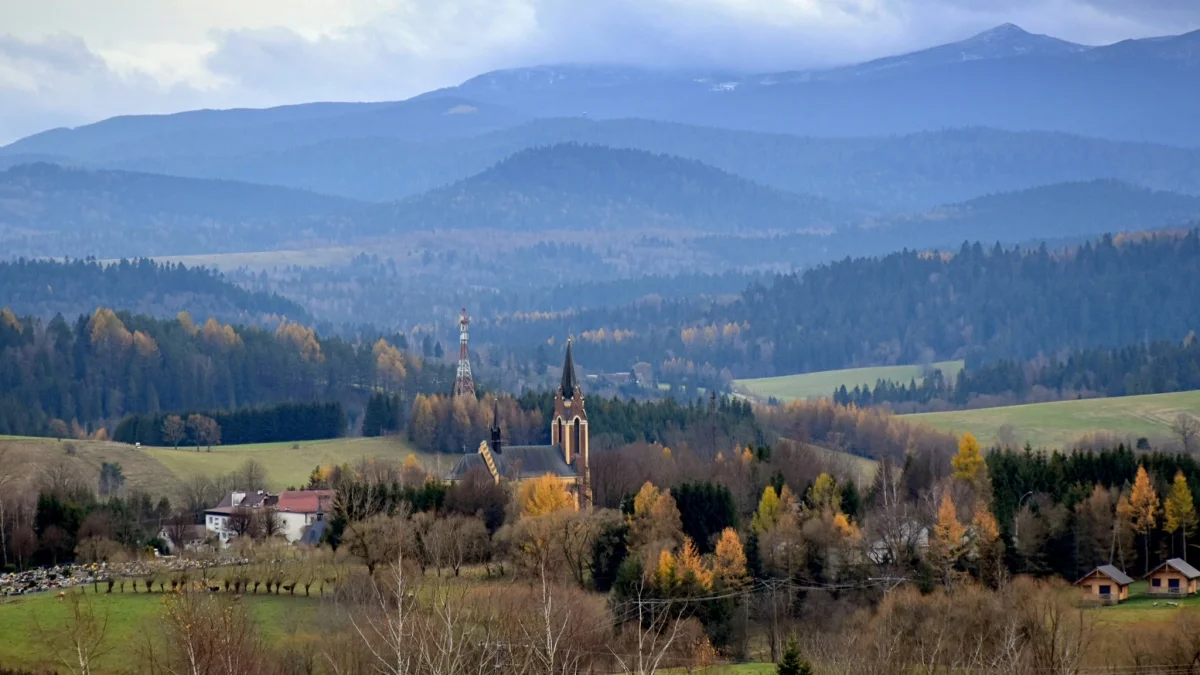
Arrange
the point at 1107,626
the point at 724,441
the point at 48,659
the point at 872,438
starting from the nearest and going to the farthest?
the point at 48,659 < the point at 1107,626 < the point at 724,441 < the point at 872,438

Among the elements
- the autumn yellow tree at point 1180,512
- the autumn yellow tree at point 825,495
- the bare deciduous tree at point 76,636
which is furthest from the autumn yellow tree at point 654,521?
the bare deciduous tree at point 76,636

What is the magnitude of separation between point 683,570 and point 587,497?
33398 millimetres

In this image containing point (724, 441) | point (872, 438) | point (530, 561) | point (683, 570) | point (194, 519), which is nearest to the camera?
point (683, 570)

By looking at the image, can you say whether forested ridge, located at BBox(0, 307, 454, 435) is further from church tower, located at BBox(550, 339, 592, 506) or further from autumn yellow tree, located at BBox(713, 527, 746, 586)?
autumn yellow tree, located at BBox(713, 527, 746, 586)

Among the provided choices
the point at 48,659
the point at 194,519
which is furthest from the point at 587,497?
the point at 48,659

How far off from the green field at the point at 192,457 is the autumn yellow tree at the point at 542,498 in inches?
827

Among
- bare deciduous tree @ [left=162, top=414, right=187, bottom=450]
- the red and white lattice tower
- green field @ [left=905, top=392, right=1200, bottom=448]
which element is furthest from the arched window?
green field @ [left=905, top=392, right=1200, bottom=448]

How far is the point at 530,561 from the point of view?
7644 cm

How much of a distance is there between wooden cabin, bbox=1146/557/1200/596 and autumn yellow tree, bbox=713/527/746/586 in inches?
601

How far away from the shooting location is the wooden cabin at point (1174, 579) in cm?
6975

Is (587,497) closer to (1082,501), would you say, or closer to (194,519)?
(194,519)

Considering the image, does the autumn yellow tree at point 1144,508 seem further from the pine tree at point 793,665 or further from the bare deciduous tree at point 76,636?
the bare deciduous tree at point 76,636

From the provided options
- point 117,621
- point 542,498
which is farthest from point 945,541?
point 117,621

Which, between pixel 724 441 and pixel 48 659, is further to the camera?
pixel 724 441
